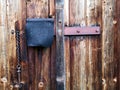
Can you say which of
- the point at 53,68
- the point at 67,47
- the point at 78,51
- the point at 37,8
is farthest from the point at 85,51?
the point at 37,8

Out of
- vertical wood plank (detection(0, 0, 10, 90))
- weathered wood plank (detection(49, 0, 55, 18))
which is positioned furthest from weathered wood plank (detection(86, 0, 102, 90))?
vertical wood plank (detection(0, 0, 10, 90))

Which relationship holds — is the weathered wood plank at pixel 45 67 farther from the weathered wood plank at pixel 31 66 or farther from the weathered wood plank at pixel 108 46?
the weathered wood plank at pixel 108 46

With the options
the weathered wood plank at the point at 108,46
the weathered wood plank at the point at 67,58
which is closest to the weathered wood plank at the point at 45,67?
the weathered wood plank at the point at 67,58

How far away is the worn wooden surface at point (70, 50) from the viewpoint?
8.42 feet

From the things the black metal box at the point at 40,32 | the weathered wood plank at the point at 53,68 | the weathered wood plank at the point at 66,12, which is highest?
the weathered wood plank at the point at 66,12

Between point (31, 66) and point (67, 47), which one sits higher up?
point (67, 47)

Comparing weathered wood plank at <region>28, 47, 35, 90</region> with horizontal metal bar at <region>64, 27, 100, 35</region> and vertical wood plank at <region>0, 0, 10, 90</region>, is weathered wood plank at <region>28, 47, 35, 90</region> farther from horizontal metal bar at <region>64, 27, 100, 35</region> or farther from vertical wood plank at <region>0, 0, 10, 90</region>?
horizontal metal bar at <region>64, 27, 100, 35</region>

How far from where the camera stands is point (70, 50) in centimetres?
262

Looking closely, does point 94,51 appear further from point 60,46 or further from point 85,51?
point 60,46

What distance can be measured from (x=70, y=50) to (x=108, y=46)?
339mm

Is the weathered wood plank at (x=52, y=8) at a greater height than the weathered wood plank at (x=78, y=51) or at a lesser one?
greater

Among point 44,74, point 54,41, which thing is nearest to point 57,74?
point 44,74

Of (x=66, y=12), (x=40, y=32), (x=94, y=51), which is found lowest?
(x=94, y=51)

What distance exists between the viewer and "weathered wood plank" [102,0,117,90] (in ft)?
8.54
